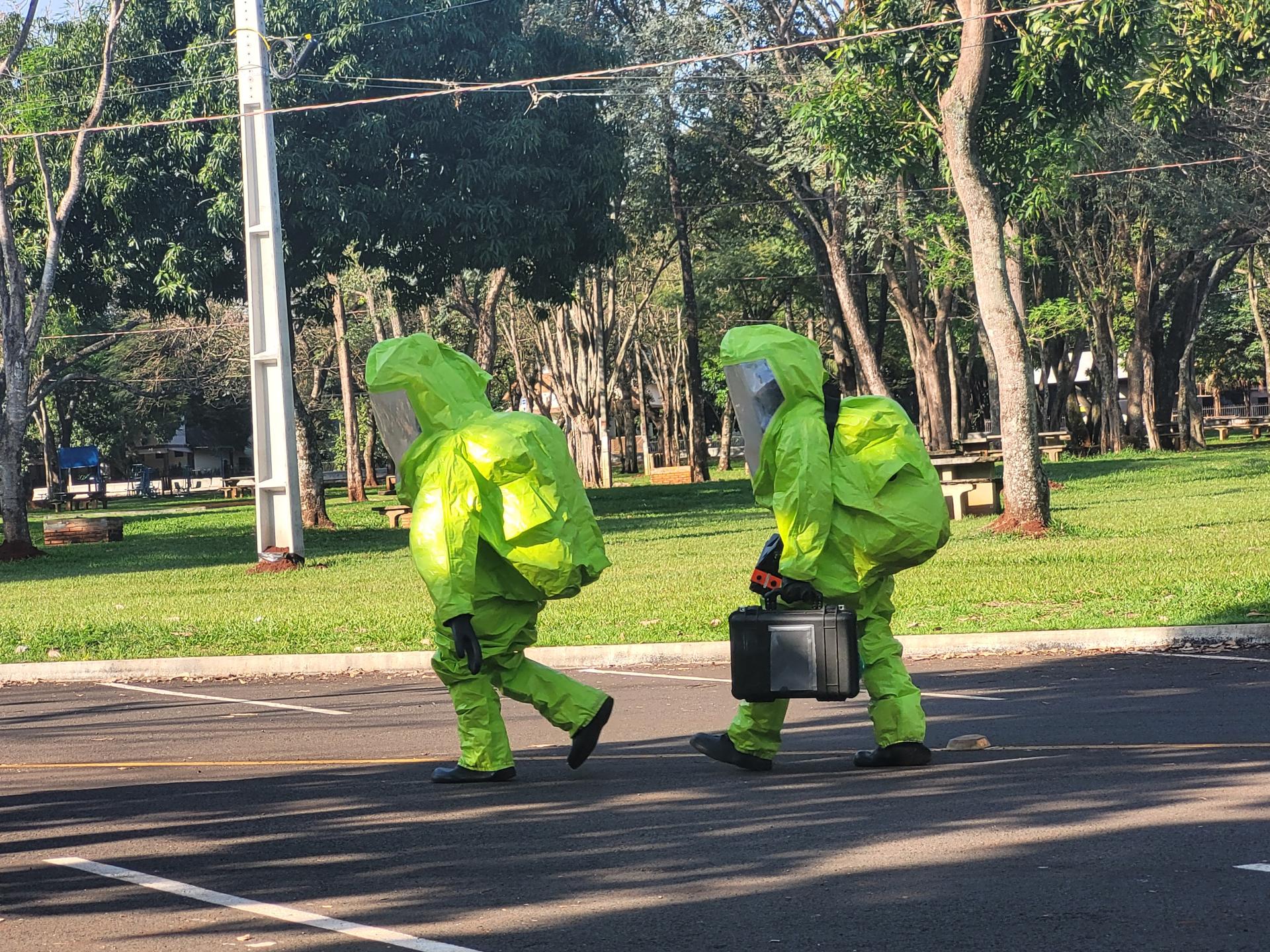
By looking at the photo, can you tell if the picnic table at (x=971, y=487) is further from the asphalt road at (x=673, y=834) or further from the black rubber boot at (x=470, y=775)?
the black rubber boot at (x=470, y=775)

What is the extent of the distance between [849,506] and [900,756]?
1.13 metres

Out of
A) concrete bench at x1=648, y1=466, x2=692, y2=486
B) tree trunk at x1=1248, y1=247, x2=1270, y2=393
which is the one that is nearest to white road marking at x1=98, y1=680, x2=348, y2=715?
concrete bench at x1=648, y1=466, x2=692, y2=486

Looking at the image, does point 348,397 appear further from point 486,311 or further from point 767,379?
point 767,379

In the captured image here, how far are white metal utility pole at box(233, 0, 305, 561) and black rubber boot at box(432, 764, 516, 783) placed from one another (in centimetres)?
1327

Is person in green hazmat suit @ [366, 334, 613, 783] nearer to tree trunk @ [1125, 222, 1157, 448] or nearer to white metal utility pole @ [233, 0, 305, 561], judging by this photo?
white metal utility pole @ [233, 0, 305, 561]

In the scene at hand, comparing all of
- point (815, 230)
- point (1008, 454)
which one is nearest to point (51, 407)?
point (815, 230)

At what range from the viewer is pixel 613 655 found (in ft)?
38.6

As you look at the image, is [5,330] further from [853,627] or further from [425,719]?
[853,627]

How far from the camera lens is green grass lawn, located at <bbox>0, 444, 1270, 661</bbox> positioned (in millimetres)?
12703

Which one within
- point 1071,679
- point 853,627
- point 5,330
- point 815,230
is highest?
point 815,230

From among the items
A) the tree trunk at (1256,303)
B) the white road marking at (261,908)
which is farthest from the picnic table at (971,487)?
the tree trunk at (1256,303)

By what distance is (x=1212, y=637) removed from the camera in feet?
35.6

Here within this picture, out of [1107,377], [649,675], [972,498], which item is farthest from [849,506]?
[1107,377]

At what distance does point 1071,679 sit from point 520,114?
62.8 feet
